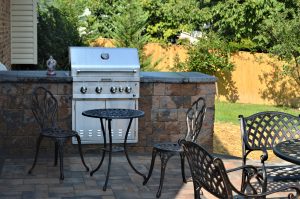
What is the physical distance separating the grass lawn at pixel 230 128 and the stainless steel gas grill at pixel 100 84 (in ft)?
8.17

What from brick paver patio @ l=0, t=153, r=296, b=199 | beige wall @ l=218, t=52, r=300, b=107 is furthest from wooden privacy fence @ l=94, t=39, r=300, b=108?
brick paver patio @ l=0, t=153, r=296, b=199

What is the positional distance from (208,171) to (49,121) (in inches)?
129

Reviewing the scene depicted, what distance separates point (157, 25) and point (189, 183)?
12.2 metres

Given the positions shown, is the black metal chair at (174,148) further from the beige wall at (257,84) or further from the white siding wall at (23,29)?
the beige wall at (257,84)

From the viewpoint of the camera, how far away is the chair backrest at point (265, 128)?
14.4 feet

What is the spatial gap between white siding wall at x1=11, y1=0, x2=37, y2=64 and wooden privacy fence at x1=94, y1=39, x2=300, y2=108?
5476 mm

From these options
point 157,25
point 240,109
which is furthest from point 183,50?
point 240,109

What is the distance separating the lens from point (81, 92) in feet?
19.6

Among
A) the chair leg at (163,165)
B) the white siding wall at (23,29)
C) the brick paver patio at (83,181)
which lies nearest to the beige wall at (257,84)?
the white siding wall at (23,29)

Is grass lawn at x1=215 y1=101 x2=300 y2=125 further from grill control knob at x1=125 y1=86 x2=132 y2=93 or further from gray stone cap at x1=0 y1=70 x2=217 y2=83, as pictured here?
grill control knob at x1=125 y1=86 x2=132 y2=93

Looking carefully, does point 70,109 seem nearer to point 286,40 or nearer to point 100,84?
point 100,84

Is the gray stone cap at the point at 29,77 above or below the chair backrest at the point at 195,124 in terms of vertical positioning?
above

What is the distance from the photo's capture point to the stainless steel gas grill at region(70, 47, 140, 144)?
19.5 ft

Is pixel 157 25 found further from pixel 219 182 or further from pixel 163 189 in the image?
pixel 219 182
